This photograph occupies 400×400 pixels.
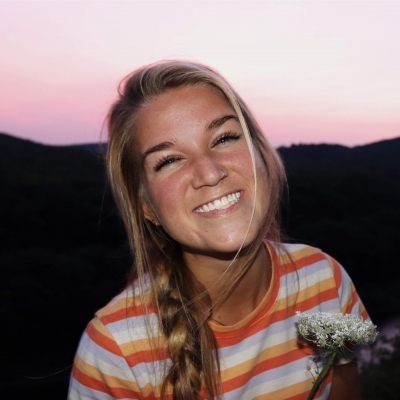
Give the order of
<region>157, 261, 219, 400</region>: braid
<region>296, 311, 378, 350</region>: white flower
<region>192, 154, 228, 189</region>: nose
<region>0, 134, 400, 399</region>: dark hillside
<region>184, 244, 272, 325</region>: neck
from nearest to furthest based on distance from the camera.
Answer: <region>296, 311, 378, 350</region>: white flower < <region>192, 154, 228, 189</region>: nose < <region>157, 261, 219, 400</region>: braid < <region>184, 244, 272, 325</region>: neck < <region>0, 134, 400, 399</region>: dark hillside

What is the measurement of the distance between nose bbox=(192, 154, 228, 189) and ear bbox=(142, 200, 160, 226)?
28cm

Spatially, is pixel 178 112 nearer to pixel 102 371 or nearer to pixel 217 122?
pixel 217 122

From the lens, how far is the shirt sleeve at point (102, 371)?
5.69 feet

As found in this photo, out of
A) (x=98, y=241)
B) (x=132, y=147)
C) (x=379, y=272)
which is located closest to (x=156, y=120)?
(x=132, y=147)

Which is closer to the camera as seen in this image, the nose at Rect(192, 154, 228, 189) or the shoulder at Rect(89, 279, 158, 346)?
Answer: the nose at Rect(192, 154, 228, 189)

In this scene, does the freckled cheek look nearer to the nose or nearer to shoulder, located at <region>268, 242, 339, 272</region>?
the nose

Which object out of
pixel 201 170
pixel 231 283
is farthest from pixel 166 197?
pixel 231 283

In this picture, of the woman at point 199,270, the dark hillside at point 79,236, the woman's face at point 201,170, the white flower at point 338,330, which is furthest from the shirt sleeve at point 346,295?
the dark hillside at point 79,236

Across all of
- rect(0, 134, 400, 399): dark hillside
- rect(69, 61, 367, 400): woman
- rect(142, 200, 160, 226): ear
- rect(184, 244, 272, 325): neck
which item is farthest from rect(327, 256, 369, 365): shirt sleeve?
rect(0, 134, 400, 399): dark hillside

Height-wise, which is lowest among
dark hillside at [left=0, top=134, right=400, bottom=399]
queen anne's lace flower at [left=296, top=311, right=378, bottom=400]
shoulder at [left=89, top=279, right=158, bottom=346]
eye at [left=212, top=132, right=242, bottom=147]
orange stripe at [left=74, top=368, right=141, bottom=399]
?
dark hillside at [left=0, top=134, right=400, bottom=399]

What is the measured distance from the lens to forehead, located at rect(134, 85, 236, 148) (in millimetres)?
1651

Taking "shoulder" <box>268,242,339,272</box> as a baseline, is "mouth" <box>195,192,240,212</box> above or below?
above

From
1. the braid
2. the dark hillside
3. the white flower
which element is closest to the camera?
the white flower

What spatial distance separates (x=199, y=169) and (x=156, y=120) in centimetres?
20
